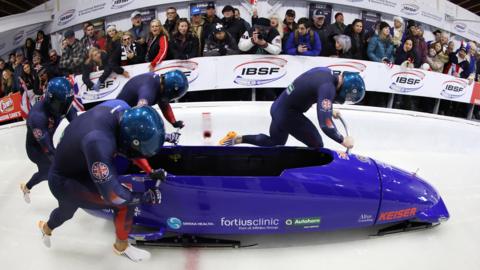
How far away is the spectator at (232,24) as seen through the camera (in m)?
5.23

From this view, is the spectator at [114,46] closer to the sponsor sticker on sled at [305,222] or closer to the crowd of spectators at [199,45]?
the crowd of spectators at [199,45]

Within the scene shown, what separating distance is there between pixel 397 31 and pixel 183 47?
3.74 metres

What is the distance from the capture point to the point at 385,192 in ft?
6.57

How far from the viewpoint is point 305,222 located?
197 centimetres

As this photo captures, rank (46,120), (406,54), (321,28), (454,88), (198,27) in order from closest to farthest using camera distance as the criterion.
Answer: (46,120) → (198,27) → (321,28) → (406,54) → (454,88)

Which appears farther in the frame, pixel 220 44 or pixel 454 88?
pixel 454 88

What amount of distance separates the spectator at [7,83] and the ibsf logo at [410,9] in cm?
680

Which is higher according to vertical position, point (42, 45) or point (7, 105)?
point (42, 45)

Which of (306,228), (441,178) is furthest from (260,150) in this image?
(441,178)

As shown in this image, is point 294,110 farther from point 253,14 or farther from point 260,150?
point 253,14

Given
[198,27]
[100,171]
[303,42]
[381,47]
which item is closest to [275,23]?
[303,42]

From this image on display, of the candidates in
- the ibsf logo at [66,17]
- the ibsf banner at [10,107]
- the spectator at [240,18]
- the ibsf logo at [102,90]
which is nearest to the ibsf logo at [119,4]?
the ibsf logo at [66,17]

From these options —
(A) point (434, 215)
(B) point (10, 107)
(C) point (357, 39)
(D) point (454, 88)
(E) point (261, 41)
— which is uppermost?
(C) point (357, 39)

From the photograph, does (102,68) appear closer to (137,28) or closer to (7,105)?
(137,28)
